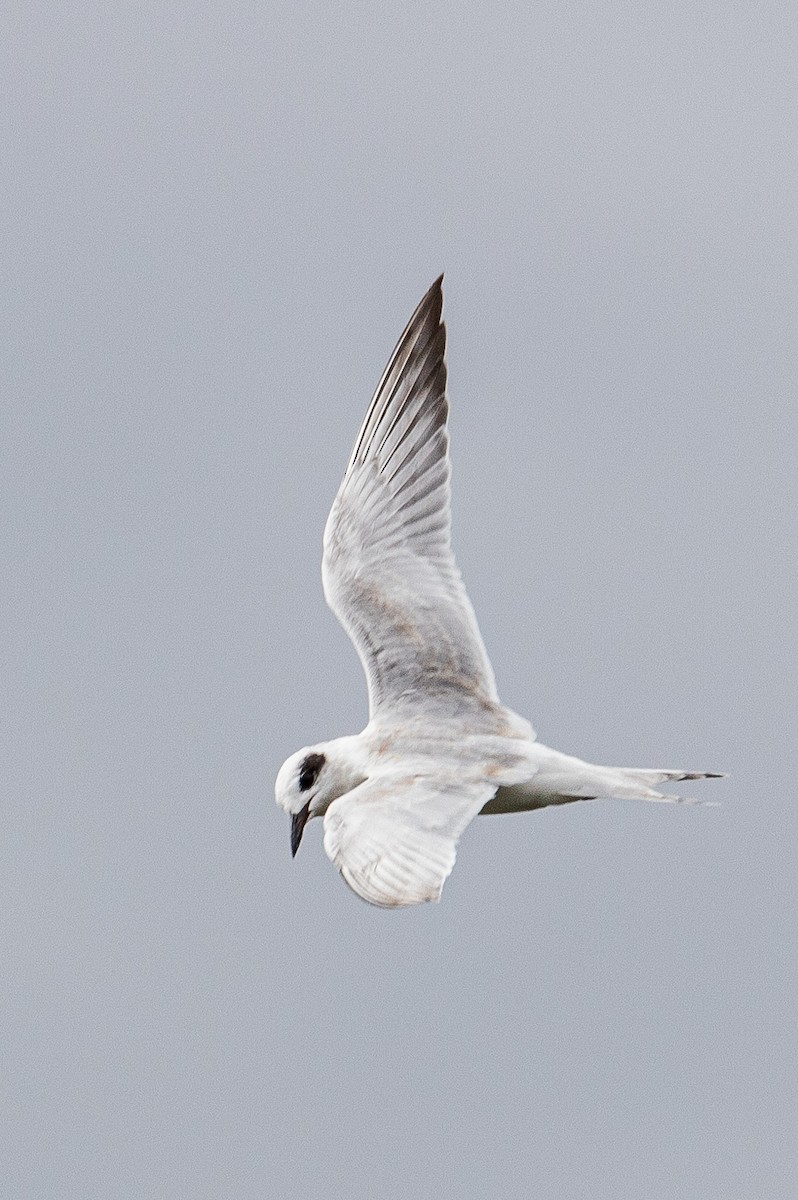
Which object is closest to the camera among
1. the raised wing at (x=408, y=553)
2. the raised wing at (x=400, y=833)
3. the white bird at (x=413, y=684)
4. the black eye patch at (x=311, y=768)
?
the raised wing at (x=400, y=833)

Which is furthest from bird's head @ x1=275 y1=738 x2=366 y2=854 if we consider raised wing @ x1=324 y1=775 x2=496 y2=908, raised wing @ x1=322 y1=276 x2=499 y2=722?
raised wing @ x1=324 y1=775 x2=496 y2=908

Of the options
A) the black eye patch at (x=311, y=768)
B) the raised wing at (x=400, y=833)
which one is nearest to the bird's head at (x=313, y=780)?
the black eye patch at (x=311, y=768)

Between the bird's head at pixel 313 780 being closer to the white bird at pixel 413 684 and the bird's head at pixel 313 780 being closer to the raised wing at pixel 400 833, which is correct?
the white bird at pixel 413 684

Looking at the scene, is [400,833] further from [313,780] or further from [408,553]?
[408,553]

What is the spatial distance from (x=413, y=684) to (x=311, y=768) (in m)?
1.05

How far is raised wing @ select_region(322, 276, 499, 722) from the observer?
61.6 ft

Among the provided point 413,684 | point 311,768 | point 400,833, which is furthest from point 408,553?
point 400,833

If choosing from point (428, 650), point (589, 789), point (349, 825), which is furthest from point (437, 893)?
point (428, 650)

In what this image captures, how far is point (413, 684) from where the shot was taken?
61.5 ft

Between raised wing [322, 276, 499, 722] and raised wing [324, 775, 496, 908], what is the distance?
183 cm

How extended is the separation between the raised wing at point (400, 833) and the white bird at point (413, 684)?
2cm

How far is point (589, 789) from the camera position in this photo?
17562mm

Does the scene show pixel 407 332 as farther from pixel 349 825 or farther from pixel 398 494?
pixel 349 825

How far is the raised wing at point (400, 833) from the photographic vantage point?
577 inches
